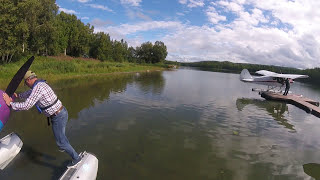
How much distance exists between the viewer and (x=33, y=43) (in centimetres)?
3547

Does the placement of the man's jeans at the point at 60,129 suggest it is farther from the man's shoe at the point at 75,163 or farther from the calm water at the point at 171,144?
the calm water at the point at 171,144

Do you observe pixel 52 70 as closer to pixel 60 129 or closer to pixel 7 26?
pixel 7 26

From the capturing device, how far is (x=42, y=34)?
120ft

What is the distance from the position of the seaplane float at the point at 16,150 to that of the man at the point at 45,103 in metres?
0.22

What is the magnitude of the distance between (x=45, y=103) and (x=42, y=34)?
38519mm

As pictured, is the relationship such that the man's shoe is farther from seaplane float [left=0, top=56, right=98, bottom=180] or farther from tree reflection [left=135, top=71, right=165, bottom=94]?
tree reflection [left=135, top=71, right=165, bottom=94]

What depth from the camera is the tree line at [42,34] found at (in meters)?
24.3

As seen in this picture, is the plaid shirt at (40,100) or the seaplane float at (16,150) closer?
the plaid shirt at (40,100)

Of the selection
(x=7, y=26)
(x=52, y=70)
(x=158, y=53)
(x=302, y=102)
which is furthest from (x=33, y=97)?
(x=158, y=53)

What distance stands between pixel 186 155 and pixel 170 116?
4.96 meters

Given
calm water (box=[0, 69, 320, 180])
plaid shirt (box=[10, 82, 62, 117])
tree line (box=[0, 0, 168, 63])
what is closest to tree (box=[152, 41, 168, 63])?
tree line (box=[0, 0, 168, 63])

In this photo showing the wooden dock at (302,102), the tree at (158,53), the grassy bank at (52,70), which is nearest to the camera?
the wooden dock at (302,102)

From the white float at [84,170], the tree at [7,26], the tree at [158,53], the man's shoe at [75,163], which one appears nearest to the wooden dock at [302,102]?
the white float at [84,170]

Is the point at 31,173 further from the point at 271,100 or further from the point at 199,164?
the point at 271,100
